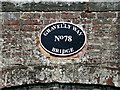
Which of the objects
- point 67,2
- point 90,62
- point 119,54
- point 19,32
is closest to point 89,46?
point 90,62

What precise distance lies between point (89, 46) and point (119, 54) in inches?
A: 18.8

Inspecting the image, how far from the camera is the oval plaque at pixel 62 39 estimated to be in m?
3.61

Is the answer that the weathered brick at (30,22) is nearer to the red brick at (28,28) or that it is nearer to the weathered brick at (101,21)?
the red brick at (28,28)

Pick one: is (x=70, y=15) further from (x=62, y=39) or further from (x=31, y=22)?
(x=31, y=22)

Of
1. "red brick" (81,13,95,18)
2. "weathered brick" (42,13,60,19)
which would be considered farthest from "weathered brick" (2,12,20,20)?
"red brick" (81,13,95,18)

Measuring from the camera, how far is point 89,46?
12.0 ft

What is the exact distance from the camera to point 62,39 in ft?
12.0

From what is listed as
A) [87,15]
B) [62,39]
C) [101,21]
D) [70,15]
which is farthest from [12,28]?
[101,21]

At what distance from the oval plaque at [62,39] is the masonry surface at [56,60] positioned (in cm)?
10

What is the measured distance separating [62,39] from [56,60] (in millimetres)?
340

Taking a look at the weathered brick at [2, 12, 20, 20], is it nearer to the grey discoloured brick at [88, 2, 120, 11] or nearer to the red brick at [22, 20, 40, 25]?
the red brick at [22, 20, 40, 25]

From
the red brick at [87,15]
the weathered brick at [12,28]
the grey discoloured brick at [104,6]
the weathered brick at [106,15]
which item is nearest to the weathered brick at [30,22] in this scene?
the weathered brick at [12,28]

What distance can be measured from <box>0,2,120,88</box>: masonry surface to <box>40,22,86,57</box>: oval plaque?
95 mm

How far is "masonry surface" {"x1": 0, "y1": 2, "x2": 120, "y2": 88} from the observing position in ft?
11.5
